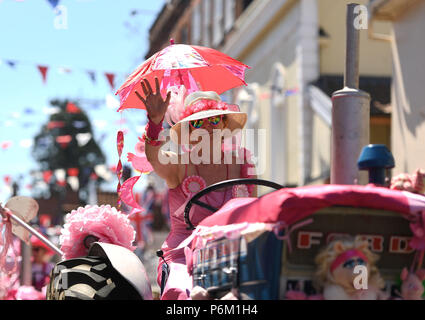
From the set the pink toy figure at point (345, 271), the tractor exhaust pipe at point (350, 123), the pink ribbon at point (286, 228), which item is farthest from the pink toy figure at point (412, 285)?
the tractor exhaust pipe at point (350, 123)

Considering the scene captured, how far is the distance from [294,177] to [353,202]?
15.9 meters

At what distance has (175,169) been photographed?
426 cm

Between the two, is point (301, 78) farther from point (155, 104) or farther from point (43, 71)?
point (155, 104)

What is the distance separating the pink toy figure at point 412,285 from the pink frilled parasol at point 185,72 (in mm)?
2173

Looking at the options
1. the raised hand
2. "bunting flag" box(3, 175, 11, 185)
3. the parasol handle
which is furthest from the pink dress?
"bunting flag" box(3, 175, 11, 185)

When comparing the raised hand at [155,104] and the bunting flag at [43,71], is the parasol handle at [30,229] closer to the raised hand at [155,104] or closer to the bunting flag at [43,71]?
the raised hand at [155,104]

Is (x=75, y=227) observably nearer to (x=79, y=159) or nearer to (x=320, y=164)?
(x=320, y=164)

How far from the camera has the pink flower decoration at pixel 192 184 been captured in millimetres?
4215

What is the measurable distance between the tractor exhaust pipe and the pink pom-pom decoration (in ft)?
3.84

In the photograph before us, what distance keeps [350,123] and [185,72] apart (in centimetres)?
213

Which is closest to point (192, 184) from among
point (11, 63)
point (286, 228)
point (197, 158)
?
point (197, 158)
